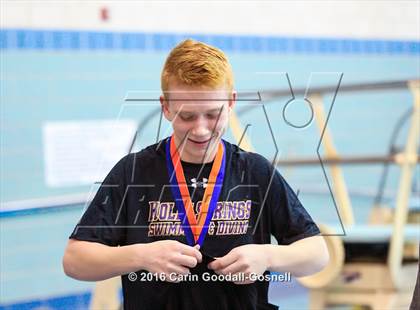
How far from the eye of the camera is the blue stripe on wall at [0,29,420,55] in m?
2.59

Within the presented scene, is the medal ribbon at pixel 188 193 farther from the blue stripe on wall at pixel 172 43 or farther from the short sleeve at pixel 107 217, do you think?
the blue stripe on wall at pixel 172 43

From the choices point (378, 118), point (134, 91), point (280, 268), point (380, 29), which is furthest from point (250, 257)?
point (378, 118)

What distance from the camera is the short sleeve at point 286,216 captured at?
1747 millimetres

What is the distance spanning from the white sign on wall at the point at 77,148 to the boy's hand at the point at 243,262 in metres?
0.99

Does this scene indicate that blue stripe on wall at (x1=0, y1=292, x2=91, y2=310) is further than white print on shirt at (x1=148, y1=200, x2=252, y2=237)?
Yes

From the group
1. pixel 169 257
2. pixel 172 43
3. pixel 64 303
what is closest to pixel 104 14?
pixel 172 43

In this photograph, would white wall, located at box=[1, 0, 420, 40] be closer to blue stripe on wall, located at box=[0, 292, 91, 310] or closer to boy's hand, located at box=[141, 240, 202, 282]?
blue stripe on wall, located at box=[0, 292, 91, 310]

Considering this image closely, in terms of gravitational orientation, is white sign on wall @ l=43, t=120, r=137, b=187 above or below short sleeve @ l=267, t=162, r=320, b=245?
below

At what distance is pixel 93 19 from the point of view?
2594 mm

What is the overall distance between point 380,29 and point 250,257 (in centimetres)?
165

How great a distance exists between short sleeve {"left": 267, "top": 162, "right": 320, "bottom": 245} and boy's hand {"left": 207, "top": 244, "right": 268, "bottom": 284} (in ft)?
0.27

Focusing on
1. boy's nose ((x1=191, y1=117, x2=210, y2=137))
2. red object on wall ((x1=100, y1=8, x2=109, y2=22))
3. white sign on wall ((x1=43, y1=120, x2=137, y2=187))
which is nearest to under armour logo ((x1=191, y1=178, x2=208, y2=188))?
boy's nose ((x1=191, y1=117, x2=210, y2=137))

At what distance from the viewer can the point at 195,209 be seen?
1.78m

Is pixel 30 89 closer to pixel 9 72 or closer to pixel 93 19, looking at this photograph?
pixel 9 72
